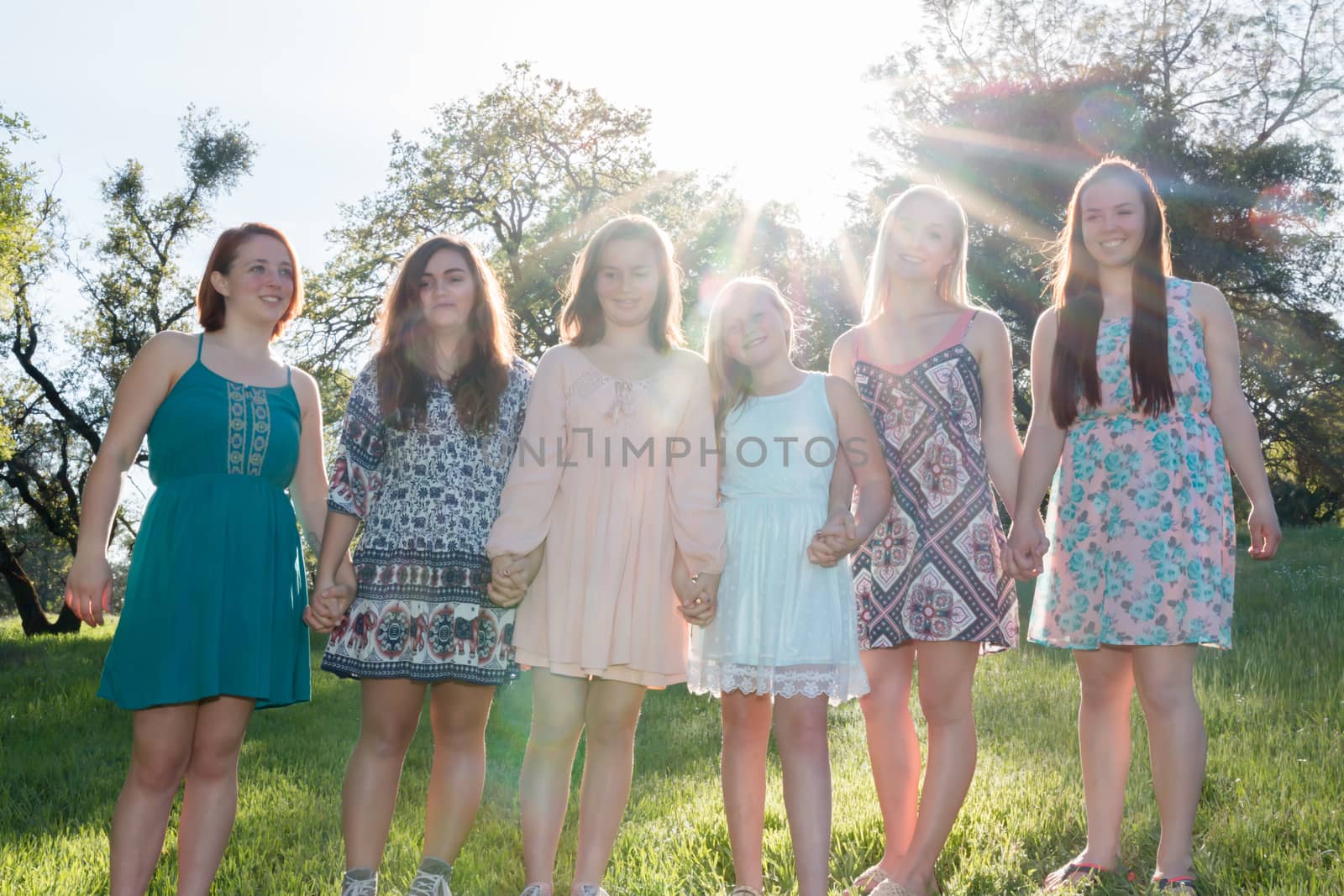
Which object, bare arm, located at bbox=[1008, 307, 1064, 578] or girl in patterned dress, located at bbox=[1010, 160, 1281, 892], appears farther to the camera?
bare arm, located at bbox=[1008, 307, 1064, 578]

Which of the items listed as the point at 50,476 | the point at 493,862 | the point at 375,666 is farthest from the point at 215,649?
the point at 50,476

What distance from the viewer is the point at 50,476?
66.5 feet

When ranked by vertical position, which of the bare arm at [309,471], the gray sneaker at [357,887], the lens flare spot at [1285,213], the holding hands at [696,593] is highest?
the lens flare spot at [1285,213]

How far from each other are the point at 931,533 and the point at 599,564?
112 centimetres

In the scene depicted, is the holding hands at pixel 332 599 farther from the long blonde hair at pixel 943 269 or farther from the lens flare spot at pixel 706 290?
the lens flare spot at pixel 706 290

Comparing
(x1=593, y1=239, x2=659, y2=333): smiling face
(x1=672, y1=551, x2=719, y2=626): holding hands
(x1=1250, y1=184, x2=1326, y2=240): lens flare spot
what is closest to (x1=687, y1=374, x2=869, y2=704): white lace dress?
(x1=672, y1=551, x2=719, y2=626): holding hands

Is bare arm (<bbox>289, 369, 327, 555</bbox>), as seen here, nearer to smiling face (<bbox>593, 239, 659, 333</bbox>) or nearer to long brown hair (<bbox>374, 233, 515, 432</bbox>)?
long brown hair (<bbox>374, 233, 515, 432</bbox>)

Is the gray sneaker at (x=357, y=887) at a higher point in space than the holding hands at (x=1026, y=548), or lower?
lower

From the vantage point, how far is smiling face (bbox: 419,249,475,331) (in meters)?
3.46

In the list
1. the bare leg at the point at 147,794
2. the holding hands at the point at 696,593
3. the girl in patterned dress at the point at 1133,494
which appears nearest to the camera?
the bare leg at the point at 147,794

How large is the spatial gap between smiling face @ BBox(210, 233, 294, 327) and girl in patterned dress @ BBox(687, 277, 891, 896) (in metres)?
1.47

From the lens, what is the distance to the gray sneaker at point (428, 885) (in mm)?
3238

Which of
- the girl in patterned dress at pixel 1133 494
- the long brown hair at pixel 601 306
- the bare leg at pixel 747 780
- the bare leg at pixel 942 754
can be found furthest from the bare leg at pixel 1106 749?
the long brown hair at pixel 601 306

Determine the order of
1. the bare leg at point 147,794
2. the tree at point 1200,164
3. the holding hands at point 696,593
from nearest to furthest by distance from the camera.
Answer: the bare leg at point 147,794, the holding hands at point 696,593, the tree at point 1200,164
